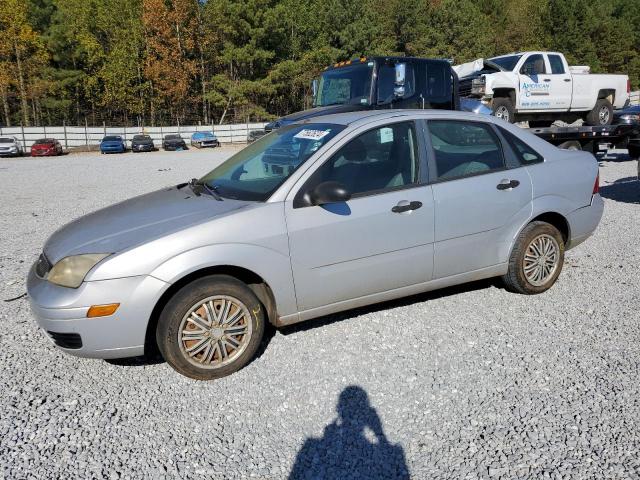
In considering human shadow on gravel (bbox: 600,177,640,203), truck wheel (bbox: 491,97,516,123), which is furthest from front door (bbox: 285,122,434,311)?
truck wheel (bbox: 491,97,516,123)

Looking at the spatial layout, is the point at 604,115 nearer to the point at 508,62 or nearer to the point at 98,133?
the point at 508,62

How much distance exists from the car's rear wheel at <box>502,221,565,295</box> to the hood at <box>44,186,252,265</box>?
242cm

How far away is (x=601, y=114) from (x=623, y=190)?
5.62 meters

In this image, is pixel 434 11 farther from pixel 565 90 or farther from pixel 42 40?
pixel 565 90

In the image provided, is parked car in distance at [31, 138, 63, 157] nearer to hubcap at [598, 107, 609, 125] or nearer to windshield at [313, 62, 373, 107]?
windshield at [313, 62, 373, 107]

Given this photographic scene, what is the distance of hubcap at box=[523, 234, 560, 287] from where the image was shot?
4570 mm

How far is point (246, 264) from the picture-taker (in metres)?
3.39

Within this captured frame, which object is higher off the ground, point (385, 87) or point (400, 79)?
point (400, 79)

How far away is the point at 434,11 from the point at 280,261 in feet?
199

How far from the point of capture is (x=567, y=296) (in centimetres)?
471

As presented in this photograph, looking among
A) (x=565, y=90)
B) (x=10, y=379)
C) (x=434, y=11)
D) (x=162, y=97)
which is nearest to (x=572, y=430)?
(x=10, y=379)

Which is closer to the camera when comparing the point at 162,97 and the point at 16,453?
the point at 16,453

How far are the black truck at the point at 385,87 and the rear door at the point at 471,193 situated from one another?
534cm

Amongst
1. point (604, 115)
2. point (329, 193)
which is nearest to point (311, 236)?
point (329, 193)
